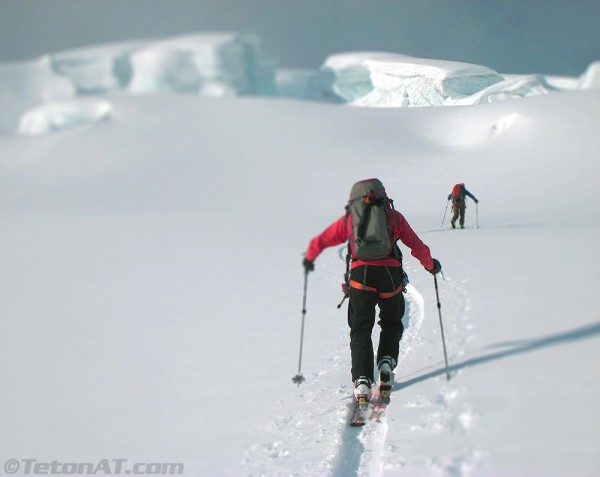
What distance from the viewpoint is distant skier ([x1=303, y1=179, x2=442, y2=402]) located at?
1658mm

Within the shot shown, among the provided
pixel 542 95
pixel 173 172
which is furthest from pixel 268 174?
pixel 173 172

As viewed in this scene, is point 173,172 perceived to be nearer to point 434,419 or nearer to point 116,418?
point 116,418

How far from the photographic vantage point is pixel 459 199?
1.63m

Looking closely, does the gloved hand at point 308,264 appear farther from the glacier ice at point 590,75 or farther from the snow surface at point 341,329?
the glacier ice at point 590,75

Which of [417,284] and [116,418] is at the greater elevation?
[417,284]

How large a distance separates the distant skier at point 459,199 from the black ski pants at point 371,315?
0.28m

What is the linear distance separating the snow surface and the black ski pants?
3.1 inches

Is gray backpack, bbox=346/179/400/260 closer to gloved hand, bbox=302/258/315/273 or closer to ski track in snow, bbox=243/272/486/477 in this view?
gloved hand, bbox=302/258/315/273

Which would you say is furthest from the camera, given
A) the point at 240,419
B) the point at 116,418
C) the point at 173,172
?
the point at 173,172

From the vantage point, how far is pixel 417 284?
1853 mm

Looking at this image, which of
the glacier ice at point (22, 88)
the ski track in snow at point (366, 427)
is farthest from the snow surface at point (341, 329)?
the glacier ice at point (22, 88)

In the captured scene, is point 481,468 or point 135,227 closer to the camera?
point 481,468

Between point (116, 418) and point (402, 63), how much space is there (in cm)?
183

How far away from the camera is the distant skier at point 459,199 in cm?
161
